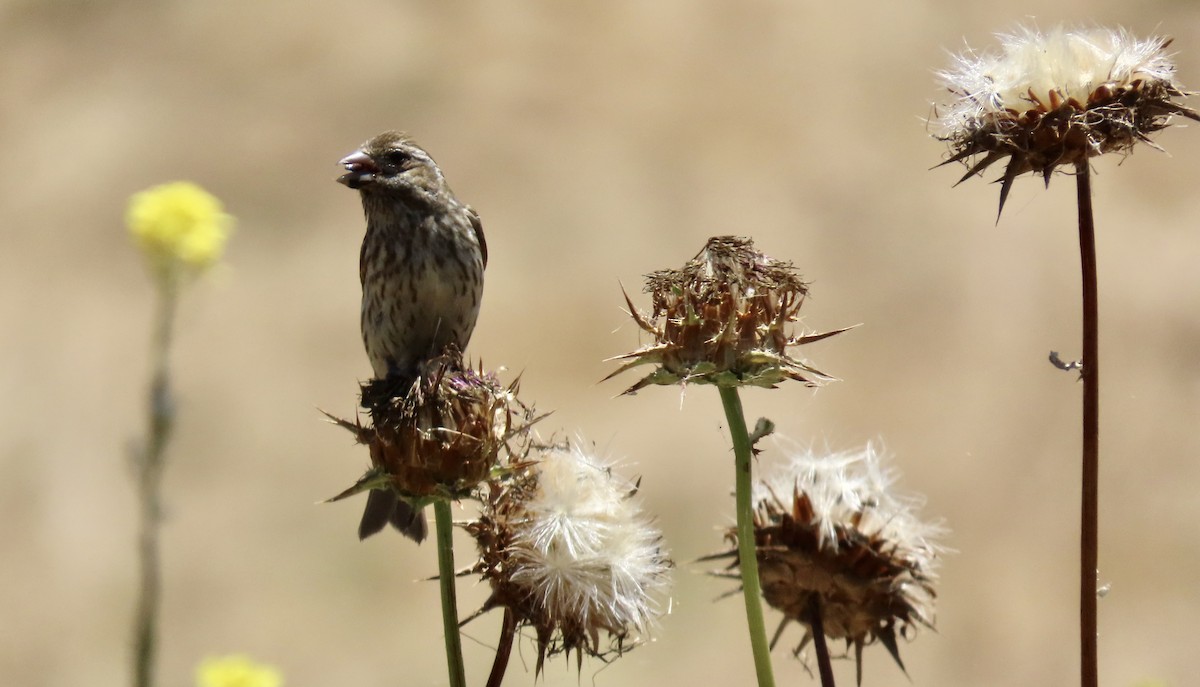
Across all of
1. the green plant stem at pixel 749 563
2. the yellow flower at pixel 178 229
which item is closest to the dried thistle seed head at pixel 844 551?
the green plant stem at pixel 749 563

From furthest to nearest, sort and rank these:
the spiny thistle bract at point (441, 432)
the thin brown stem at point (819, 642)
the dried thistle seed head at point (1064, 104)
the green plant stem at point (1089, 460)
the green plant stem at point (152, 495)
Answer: the spiny thistle bract at point (441, 432) < the thin brown stem at point (819, 642) < the dried thistle seed head at point (1064, 104) < the green plant stem at point (1089, 460) < the green plant stem at point (152, 495)

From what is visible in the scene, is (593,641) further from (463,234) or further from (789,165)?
(789,165)

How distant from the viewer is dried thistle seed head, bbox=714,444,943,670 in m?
3.40

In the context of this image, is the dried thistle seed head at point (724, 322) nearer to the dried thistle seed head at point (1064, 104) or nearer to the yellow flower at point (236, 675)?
the dried thistle seed head at point (1064, 104)

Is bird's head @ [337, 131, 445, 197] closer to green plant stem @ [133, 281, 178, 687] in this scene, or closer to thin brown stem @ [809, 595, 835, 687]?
thin brown stem @ [809, 595, 835, 687]

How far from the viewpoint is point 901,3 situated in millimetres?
14883

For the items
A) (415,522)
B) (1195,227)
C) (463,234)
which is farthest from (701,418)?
(415,522)

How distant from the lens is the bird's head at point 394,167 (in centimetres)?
582

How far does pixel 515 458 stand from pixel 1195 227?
37.0 ft

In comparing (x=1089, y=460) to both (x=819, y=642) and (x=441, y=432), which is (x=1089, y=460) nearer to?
(x=819, y=642)

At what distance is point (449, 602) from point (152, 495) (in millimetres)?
1272

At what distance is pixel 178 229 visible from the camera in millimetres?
2504

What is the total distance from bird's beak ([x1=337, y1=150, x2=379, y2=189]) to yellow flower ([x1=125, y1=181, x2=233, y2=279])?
8.83 ft

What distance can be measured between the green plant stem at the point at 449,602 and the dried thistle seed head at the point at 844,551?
0.64 metres
